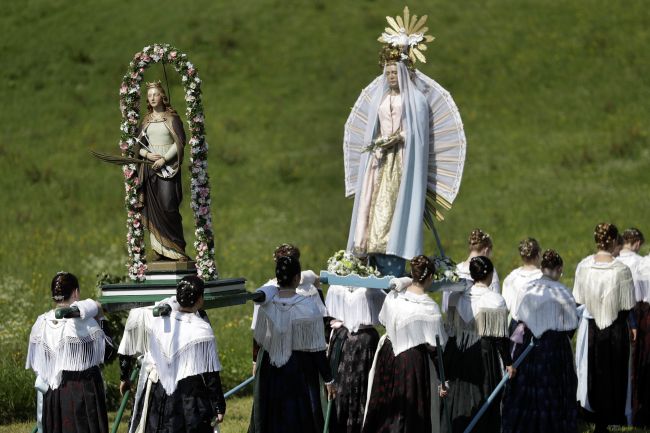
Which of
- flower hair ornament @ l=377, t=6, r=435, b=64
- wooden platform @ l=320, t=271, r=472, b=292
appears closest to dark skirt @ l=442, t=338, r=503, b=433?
wooden platform @ l=320, t=271, r=472, b=292

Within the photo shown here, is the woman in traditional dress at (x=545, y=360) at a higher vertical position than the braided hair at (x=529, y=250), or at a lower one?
lower

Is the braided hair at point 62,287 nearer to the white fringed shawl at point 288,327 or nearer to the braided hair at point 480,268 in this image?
the white fringed shawl at point 288,327

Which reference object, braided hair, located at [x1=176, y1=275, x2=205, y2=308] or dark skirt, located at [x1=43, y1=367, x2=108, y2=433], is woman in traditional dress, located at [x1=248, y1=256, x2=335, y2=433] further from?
dark skirt, located at [x1=43, y1=367, x2=108, y2=433]

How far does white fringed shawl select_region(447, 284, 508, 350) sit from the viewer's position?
1038 centimetres

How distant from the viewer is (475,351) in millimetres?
10695

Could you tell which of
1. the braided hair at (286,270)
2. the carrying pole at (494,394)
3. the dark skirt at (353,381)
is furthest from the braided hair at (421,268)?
the dark skirt at (353,381)

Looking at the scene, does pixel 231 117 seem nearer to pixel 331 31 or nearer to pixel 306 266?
pixel 331 31

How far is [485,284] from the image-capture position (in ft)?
34.6

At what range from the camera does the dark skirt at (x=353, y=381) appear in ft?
36.4

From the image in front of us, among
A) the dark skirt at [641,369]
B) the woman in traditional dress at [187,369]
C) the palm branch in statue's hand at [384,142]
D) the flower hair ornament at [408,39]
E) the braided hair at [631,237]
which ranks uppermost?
the flower hair ornament at [408,39]

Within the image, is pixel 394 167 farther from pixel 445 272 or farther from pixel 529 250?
pixel 529 250

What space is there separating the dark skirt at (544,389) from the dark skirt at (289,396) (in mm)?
2215

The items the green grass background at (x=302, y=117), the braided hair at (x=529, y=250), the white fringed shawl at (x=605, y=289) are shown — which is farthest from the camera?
the green grass background at (x=302, y=117)

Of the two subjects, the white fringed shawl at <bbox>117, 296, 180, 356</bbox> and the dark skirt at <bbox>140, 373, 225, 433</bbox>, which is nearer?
the dark skirt at <bbox>140, 373, 225, 433</bbox>
